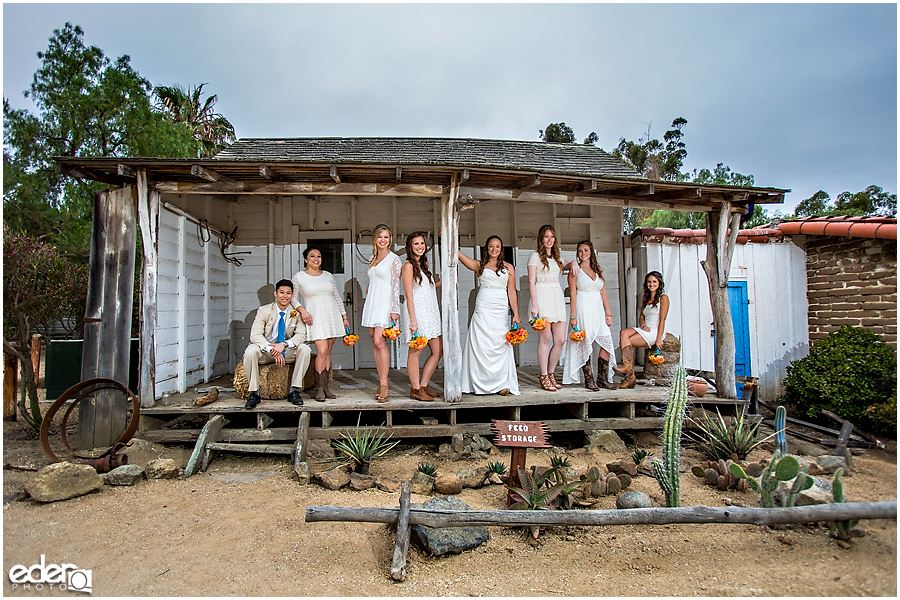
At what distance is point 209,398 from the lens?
5582 mm

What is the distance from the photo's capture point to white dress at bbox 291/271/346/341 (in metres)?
5.61

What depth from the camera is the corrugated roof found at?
7980mm

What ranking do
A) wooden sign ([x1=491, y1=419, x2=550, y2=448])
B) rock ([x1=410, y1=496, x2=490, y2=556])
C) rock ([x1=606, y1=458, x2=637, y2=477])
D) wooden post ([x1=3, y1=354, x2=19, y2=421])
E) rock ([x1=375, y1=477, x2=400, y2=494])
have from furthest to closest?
wooden post ([x1=3, y1=354, x2=19, y2=421]), rock ([x1=606, y1=458, x2=637, y2=477]), rock ([x1=375, y1=477, x2=400, y2=494]), wooden sign ([x1=491, y1=419, x2=550, y2=448]), rock ([x1=410, y1=496, x2=490, y2=556])

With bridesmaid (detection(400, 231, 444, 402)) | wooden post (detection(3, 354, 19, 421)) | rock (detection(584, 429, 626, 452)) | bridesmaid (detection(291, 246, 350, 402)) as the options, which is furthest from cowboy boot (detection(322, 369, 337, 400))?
wooden post (detection(3, 354, 19, 421))

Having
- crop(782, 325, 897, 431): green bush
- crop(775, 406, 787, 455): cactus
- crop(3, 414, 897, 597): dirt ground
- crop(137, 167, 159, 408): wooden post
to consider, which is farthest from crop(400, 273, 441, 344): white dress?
crop(782, 325, 897, 431): green bush

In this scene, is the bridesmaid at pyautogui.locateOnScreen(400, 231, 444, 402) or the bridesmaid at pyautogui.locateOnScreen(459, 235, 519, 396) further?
the bridesmaid at pyautogui.locateOnScreen(459, 235, 519, 396)

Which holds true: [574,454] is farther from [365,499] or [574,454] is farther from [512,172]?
[512,172]

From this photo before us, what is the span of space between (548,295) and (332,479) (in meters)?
3.32

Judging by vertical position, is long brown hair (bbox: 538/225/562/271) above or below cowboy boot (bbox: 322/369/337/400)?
above

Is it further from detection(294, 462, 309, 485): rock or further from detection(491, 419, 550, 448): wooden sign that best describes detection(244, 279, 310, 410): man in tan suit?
detection(491, 419, 550, 448): wooden sign

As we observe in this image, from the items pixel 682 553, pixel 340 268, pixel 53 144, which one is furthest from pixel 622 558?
pixel 53 144

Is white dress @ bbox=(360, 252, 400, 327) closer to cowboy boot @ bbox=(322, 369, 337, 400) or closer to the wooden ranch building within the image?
the wooden ranch building

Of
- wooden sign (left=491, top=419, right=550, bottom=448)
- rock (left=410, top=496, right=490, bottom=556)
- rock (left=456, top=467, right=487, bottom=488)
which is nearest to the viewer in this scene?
rock (left=410, top=496, right=490, bottom=556)

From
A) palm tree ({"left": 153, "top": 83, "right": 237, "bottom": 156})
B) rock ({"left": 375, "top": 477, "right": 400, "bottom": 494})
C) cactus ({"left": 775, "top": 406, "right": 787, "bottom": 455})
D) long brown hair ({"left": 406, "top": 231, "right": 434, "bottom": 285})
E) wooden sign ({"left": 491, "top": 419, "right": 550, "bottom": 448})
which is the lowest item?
rock ({"left": 375, "top": 477, "right": 400, "bottom": 494})
